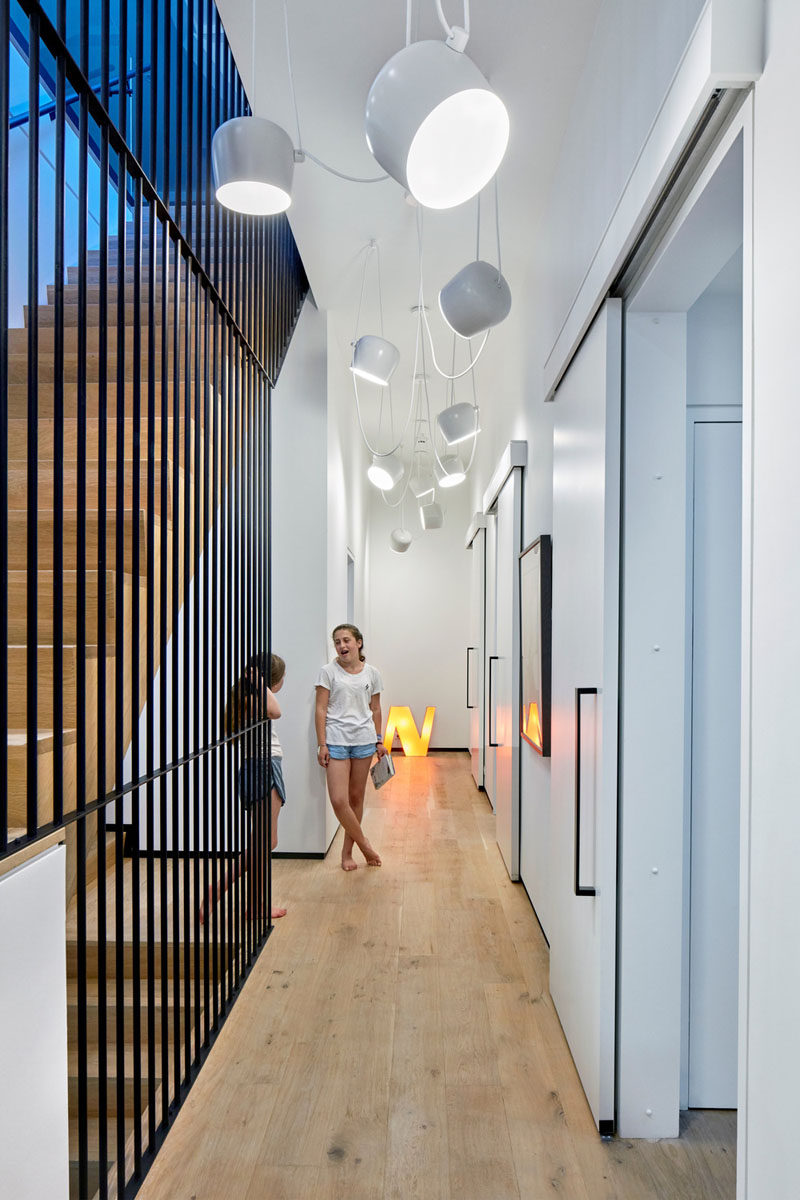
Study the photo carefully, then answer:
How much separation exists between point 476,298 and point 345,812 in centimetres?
297

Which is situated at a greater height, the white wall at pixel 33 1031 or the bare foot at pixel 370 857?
the white wall at pixel 33 1031

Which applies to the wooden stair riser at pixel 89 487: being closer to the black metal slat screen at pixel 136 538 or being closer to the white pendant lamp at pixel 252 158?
the black metal slat screen at pixel 136 538

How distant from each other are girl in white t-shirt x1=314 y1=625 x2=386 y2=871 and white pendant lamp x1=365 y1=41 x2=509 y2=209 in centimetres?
326

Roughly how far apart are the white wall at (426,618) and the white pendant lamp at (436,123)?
300 inches

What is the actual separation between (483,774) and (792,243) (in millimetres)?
5963

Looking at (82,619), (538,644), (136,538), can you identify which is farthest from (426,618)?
(82,619)

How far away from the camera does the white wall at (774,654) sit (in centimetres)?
106

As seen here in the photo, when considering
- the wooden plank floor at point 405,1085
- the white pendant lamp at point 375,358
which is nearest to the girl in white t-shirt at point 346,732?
the wooden plank floor at point 405,1085

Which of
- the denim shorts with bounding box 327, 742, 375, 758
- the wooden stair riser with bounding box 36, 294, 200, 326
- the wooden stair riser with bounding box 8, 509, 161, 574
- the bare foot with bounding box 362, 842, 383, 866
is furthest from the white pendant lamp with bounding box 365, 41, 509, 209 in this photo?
the bare foot with bounding box 362, 842, 383, 866

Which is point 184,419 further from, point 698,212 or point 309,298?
Answer: point 309,298

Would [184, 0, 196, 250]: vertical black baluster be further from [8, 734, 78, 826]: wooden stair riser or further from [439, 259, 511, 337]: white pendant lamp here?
[8, 734, 78, 826]: wooden stair riser

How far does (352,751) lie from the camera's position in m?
4.62

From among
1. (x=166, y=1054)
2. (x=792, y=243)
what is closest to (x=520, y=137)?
(x=792, y=243)

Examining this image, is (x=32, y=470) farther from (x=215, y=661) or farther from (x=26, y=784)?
(x=215, y=661)
